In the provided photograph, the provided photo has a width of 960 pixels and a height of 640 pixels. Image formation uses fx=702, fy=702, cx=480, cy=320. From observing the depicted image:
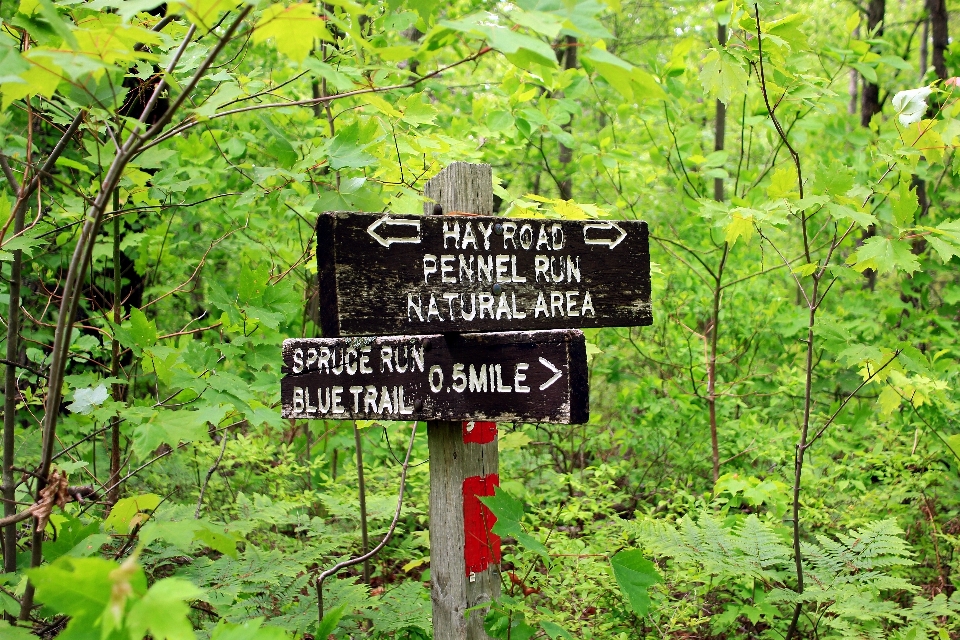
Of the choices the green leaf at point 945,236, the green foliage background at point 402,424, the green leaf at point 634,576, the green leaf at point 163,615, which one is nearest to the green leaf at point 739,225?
the green foliage background at point 402,424

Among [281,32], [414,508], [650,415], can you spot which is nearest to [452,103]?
[650,415]

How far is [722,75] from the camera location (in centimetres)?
→ 242

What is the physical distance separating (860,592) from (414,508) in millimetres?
2119

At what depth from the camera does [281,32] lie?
3.95 ft

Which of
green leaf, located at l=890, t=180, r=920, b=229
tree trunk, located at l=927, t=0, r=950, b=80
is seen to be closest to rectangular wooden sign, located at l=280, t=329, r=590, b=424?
green leaf, located at l=890, t=180, r=920, b=229

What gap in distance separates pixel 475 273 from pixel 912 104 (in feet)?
6.16

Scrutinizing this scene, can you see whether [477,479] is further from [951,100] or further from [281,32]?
[951,100]

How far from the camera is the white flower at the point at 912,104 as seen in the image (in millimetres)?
2537

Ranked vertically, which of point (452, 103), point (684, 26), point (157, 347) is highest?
point (684, 26)

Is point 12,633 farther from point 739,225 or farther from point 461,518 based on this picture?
point 739,225

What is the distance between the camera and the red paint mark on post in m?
2.21

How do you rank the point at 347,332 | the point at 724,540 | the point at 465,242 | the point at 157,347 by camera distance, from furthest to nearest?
the point at 724,540, the point at 157,347, the point at 465,242, the point at 347,332

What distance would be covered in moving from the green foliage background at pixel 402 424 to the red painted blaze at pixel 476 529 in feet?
0.56

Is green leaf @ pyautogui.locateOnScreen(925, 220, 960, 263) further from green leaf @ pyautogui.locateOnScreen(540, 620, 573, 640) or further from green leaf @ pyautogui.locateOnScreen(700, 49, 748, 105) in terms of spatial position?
green leaf @ pyautogui.locateOnScreen(540, 620, 573, 640)
